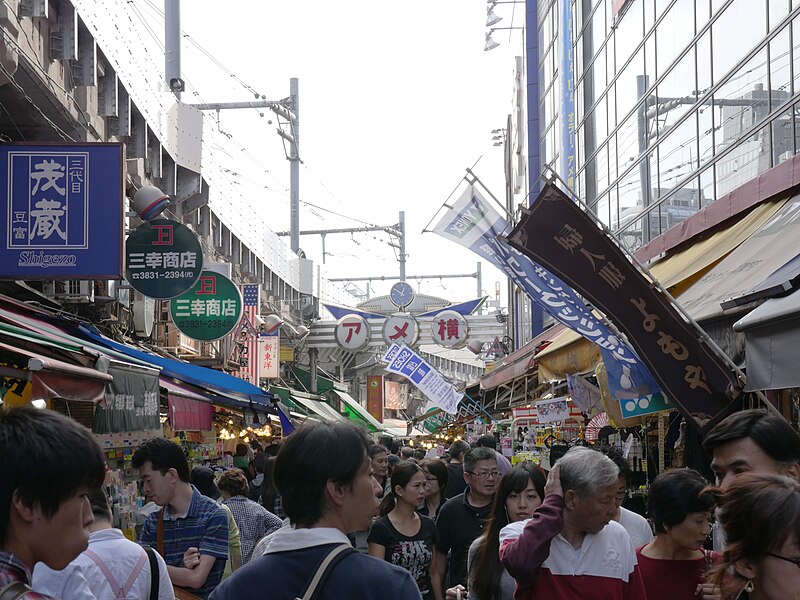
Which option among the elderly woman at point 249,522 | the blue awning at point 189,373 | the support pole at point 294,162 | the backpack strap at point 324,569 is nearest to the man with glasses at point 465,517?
the elderly woman at point 249,522

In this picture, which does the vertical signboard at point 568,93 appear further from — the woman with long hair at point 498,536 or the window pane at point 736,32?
the woman with long hair at point 498,536

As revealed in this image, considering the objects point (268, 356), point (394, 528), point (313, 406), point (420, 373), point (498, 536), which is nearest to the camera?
point (498, 536)

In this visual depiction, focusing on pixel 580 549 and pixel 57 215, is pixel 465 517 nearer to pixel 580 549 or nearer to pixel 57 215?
pixel 580 549

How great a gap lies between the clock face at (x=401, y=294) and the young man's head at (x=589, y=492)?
39539 mm

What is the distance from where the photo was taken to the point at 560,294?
8.92m

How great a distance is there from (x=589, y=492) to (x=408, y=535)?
284 cm

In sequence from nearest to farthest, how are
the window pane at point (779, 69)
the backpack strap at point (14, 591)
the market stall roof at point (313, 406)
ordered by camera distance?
the backpack strap at point (14, 591) → the window pane at point (779, 69) → the market stall roof at point (313, 406)

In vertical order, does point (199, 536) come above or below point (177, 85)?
below

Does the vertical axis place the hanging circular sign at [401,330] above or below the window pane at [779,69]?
below

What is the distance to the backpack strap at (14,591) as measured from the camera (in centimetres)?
231

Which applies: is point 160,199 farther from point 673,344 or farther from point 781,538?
point 781,538

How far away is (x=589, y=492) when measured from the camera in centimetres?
418

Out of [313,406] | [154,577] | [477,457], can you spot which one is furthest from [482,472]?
[313,406]

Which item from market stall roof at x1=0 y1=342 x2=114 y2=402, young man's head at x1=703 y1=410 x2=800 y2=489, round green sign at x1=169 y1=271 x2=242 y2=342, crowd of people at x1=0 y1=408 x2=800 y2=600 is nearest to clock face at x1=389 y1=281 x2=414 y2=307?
round green sign at x1=169 y1=271 x2=242 y2=342
